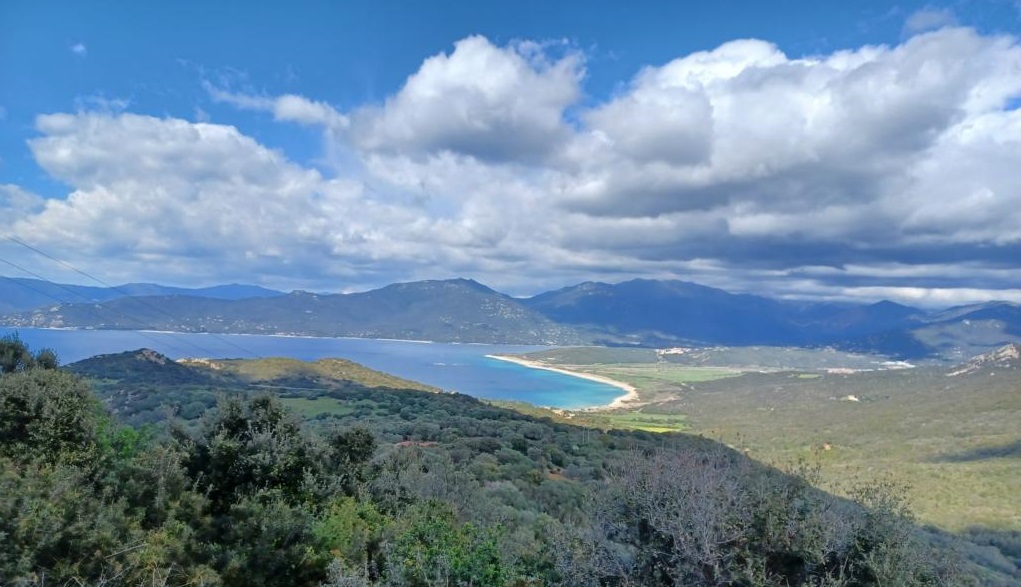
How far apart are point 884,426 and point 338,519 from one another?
296ft

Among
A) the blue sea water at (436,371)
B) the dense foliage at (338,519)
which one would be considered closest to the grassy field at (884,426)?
the dense foliage at (338,519)

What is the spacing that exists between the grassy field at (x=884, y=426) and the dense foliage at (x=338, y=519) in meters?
2.06

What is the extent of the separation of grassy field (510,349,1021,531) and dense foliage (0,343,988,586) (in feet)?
6.76

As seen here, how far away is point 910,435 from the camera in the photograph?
71812mm

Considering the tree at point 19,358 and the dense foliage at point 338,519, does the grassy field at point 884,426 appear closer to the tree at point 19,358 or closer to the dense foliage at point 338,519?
the dense foliage at point 338,519

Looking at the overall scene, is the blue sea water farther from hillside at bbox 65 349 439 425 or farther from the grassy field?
hillside at bbox 65 349 439 425

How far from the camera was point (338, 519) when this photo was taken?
35.2 feet

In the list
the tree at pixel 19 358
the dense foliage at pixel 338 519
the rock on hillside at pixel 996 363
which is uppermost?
the tree at pixel 19 358

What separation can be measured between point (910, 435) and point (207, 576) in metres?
85.3

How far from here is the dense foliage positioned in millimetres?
6039

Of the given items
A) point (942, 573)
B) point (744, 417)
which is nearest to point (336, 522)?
point (942, 573)

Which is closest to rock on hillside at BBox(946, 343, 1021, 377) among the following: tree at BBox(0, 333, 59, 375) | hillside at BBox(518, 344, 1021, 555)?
hillside at BBox(518, 344, 1021, 555)

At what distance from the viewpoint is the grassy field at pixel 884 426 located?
40.7m

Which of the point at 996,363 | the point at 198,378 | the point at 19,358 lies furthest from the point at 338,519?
the point at 996,363
